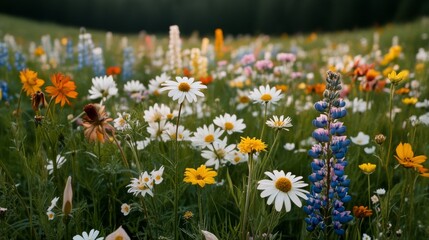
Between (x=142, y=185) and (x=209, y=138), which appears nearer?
(x=142, y=185)

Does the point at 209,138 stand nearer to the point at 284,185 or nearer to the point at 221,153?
the point at 221,153

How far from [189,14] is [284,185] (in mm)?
32179

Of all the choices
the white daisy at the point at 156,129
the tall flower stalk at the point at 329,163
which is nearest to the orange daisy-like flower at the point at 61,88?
the white daisy at the point at 156,129

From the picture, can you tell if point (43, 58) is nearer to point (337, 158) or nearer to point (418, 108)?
point (418, 108)

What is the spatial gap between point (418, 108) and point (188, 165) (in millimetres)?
1791

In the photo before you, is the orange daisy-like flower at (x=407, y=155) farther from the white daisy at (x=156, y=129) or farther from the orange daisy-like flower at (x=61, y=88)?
the orange daisy-like flower at (x=61, y=88)

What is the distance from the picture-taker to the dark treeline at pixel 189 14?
27.1m

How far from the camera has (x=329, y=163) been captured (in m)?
1.43

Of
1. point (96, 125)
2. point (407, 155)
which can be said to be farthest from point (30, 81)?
point (407, 155)

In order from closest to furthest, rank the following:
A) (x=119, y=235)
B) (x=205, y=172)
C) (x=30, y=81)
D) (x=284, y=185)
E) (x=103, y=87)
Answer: (x=119, y=235), (x=284, y=185), (x=205, y=172), (x=30, y=81), (x=103, y=87)

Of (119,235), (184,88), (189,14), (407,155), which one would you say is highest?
(189,14)

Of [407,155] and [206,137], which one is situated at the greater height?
[407,155]

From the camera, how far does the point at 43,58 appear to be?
4.61m

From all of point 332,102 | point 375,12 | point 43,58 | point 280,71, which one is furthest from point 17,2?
point 332,102
